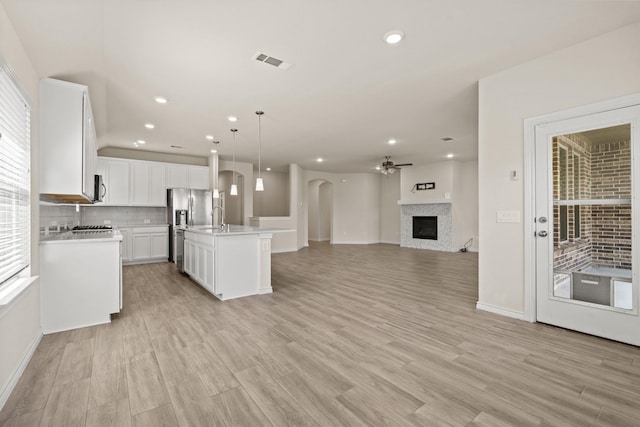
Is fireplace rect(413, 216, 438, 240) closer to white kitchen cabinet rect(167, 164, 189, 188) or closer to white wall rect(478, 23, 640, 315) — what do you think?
white wall rect(478, 23, 640, 315)

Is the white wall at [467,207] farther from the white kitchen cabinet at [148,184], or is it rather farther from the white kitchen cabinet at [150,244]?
the white kitchen cabinet at [148,184]

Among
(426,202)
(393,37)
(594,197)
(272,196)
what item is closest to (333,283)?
(594,197)

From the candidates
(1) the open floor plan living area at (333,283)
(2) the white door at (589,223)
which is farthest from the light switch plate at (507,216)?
(2) the white door at (589,223)

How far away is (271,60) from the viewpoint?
9.79ft

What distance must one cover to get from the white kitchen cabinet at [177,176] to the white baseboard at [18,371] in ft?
15.9

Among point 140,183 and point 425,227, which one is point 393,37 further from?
point 425,227

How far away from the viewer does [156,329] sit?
2.98m

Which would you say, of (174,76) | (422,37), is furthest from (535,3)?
(174,76)

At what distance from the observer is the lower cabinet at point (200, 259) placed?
13.6 feet

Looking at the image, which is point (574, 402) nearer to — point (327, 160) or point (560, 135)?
point (560, 135)

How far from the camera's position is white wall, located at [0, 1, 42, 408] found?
6.43 feet

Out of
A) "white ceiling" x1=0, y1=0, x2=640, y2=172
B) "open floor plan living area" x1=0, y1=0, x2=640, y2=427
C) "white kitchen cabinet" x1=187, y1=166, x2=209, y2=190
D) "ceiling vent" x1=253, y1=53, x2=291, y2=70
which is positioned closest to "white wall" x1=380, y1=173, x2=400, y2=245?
"white ceiling" x1=0, y1=0, x2=640, y2=172

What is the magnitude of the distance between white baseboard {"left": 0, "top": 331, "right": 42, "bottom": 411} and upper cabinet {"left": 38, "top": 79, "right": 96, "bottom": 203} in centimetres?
141

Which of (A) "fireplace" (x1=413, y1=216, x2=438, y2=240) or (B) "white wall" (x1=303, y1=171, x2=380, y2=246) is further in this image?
(B) "white wall" (x1=303, y1=171, x2=380, y2=246)
